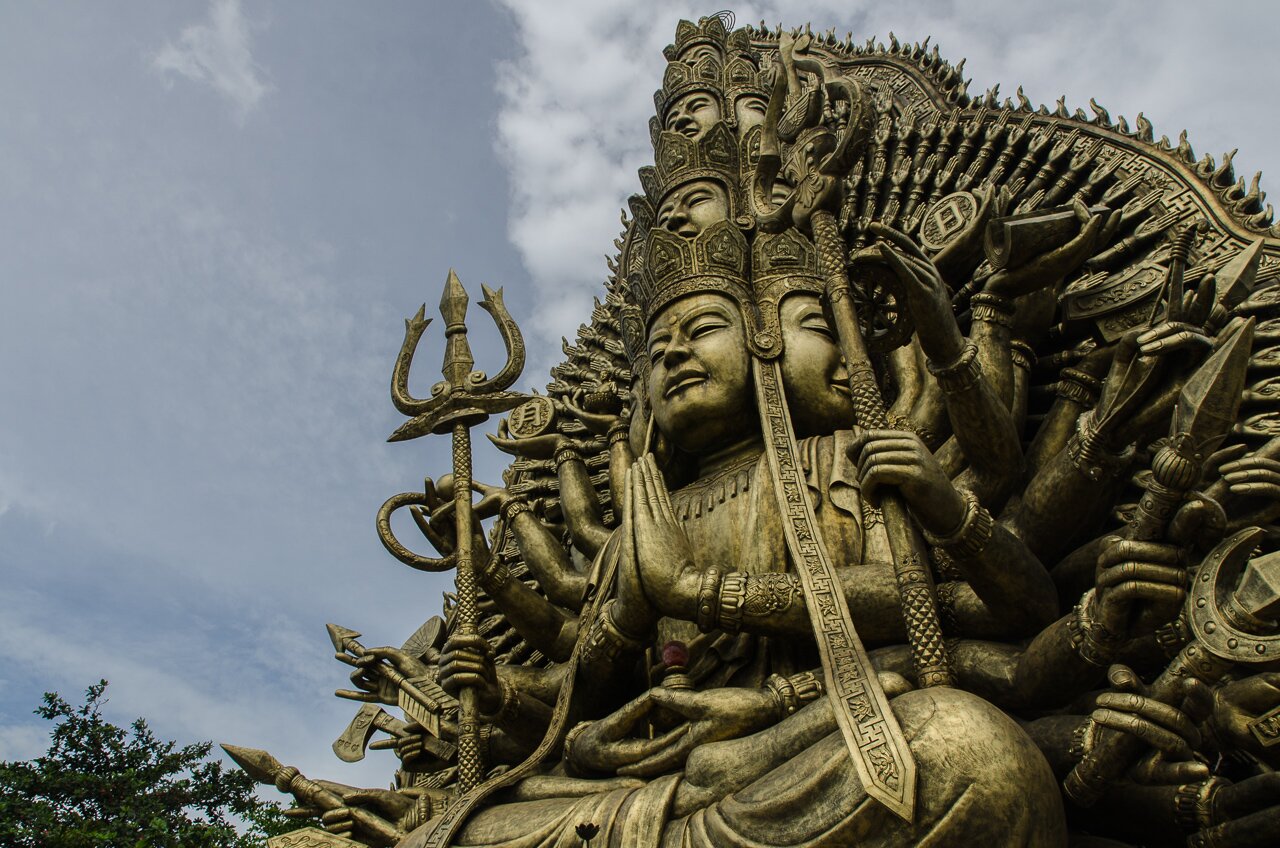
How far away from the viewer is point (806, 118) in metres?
5.65

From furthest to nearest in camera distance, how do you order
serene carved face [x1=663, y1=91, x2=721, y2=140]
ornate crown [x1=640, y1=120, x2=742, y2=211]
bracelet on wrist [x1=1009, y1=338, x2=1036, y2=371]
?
1. serene carved face [x1=663, y1=91, x2=721, y2=140]
2. ornate crown [x1=640, y1=120, x2=742, y2=211]
3. bracelet on wrist [x1=1009, y1=338, x2=1036, y2=371]

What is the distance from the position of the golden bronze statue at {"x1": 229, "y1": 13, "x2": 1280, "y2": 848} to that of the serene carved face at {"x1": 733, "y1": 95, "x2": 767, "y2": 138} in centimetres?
3

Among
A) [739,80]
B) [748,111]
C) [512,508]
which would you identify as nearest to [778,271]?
[512,508]

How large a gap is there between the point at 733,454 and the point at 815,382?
1.85 feet

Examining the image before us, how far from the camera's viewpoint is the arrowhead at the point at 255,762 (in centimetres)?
576

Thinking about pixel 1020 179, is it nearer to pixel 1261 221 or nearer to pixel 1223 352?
pixel 1261 221

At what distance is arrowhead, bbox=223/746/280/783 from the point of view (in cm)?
576

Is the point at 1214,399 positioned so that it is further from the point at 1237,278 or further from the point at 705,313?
the point at 705,313

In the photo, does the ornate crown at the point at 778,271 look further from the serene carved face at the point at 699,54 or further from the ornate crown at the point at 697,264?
the serene carved face at the point at 699,54

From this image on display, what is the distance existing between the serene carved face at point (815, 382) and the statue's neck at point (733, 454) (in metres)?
0.23

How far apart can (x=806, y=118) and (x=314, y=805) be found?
3969mm

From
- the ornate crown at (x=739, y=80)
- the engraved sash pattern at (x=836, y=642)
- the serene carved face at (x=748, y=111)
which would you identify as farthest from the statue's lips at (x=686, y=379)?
the ornate crown at (x=739, y=80)

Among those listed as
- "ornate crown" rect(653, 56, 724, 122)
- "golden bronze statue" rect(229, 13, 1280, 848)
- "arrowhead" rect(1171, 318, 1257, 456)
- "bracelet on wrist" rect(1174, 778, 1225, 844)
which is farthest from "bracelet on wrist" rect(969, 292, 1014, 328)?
"ornate crown" rect(653, 56, 724, 122)

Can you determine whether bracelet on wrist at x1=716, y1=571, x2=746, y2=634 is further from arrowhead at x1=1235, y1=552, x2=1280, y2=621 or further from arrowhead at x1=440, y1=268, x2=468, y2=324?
arrowhead at x1=440, y1=268, x2=468, y2=324
